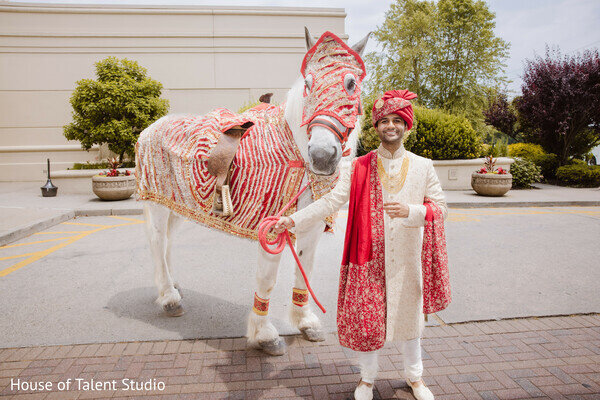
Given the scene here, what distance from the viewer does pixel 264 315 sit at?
2922mm

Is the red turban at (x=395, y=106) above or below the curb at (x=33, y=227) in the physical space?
above

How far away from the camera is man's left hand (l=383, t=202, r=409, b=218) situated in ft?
6.62

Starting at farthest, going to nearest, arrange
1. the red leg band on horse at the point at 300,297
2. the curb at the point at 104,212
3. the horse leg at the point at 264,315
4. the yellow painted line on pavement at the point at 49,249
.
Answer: the curb at the point at 104,212 < the yellow painted line on pavement at the point at 49,249 < the red leg band on horse at the point at 300,297 < the horse leg at the point at 264,315

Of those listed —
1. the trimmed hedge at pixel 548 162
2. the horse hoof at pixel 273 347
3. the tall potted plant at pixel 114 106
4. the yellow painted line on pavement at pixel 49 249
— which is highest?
the tall potted plant at pixel 114 106

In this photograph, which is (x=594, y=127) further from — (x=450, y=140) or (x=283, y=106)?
(x=283, y=106)

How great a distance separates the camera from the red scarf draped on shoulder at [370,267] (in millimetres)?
2150

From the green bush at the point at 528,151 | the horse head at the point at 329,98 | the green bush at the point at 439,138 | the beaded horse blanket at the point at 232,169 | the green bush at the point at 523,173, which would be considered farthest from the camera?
the green bush at the point at 528,151

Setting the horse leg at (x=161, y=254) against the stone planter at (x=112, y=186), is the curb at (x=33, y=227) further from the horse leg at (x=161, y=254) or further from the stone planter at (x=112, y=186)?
the horse leg at (x=161, y=254)

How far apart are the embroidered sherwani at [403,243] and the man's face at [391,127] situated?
0.40 ft

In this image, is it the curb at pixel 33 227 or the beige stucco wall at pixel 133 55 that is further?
the beige stucco wall at pixel 133 55

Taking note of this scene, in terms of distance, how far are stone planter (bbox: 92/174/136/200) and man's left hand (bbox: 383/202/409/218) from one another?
9.20m

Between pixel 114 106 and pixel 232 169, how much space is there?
10.3m

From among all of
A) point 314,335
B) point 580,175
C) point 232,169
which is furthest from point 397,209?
point 580,175

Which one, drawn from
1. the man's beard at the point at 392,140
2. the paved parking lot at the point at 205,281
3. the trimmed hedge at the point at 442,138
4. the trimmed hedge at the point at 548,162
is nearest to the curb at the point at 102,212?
the paved parking lot at the point at 205,281
